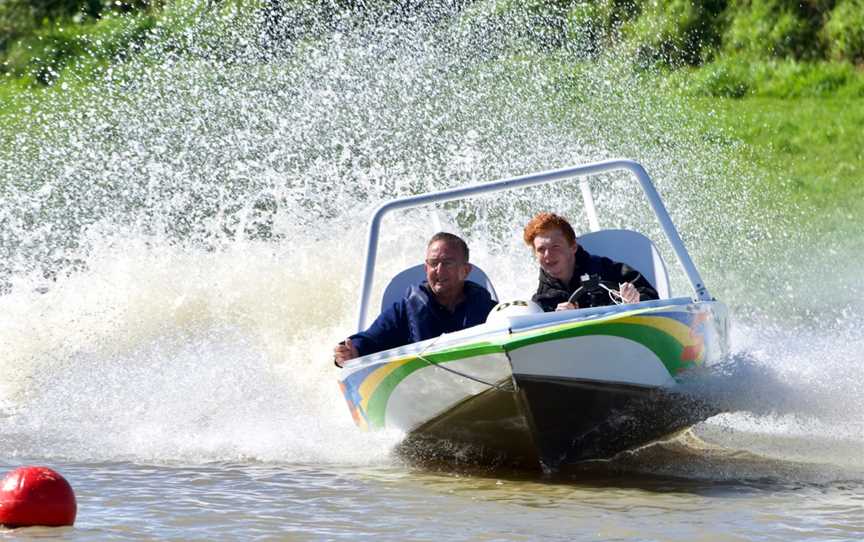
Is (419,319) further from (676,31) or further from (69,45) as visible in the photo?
(69,45)

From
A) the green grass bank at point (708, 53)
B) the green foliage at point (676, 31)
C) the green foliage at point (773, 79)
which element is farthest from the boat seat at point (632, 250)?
the green foliage at point (676, 31)

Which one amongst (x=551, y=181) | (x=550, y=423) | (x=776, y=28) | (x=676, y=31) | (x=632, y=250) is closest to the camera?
(x=550, y=423)

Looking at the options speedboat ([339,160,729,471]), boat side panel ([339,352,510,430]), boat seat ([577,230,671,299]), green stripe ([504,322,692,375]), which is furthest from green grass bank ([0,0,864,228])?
boat side panel ([339,352,510,430])

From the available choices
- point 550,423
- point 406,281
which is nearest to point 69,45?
point 406,281

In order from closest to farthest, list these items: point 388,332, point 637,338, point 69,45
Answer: point 637,338 → point 388,332 → point 69,45

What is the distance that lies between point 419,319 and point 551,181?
1074 mm

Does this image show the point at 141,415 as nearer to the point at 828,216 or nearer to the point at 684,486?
the point at 684,486

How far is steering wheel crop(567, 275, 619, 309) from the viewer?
24.2ft

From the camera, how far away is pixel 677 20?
821 inches

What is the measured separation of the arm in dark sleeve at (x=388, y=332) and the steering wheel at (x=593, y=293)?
90 cm

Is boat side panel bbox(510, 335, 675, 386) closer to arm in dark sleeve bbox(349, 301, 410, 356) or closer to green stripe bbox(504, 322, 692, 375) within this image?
green stripe bbox(504, 322, 692, 375)

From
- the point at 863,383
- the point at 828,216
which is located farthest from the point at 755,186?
the point at 863,383

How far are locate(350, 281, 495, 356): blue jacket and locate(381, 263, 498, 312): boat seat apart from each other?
1.73 ft

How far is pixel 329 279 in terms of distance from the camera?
38.5ft
